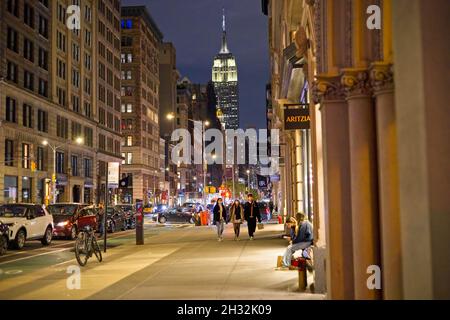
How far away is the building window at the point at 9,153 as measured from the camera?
5597cm

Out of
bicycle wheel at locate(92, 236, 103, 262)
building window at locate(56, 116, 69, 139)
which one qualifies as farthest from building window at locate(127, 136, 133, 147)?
bicycle wheel at locate(92, 236, 103, 262)

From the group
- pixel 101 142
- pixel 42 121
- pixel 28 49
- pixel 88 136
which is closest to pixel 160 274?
pixel 28 49

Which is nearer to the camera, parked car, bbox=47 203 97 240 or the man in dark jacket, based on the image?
the man in dark jacket

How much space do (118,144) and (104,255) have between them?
78993 mm

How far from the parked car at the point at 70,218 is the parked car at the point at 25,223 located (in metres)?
2.76

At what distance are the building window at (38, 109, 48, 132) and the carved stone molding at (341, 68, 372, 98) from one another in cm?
5847

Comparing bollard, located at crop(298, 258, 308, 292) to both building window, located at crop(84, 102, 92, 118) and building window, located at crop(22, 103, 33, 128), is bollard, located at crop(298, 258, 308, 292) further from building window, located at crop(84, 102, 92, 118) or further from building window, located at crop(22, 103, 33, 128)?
building window, located at crop(84, 102, 92, 118)

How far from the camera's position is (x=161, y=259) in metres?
18.4

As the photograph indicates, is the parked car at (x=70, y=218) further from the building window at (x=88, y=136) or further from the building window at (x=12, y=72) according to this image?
the building window at (x=88, y=136)

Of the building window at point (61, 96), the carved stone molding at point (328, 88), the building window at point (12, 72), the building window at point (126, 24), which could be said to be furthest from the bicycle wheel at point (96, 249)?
the building window at point (126, 24)

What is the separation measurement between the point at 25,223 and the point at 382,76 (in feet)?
62.4

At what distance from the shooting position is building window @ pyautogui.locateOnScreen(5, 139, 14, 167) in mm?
A: 55969
